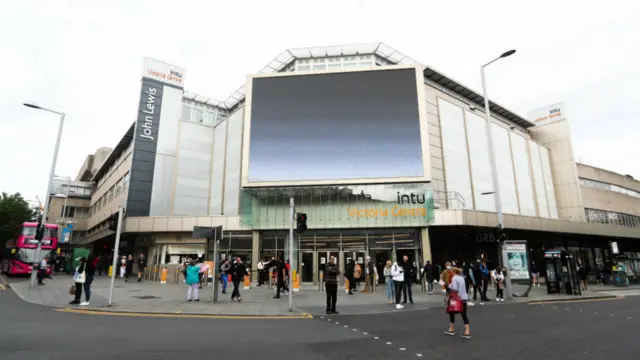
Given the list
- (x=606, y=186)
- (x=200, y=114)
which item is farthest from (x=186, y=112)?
(x=606, y=186)

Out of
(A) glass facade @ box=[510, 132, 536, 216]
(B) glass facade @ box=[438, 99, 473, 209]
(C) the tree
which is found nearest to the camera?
(B) glass facade @ box=[438, 99, 473, 209]

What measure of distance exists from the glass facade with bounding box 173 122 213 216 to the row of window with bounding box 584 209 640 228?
47129 millimetres

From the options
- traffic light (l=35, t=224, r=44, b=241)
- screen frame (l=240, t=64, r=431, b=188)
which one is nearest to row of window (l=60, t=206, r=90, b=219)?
screen frame (l=240, t=64, r=431, b=188)

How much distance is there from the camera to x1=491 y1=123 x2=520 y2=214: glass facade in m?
39.2

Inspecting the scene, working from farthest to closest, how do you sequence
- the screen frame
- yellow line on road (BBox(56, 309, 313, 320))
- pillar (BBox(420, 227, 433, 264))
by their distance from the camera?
the screen frame < pillar (BBox(420, 227, 433, 264)) < yellow line on road (BBox(56, 309, 313, 320))

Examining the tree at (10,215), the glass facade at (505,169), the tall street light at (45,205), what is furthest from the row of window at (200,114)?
the glass facade at (505,169)

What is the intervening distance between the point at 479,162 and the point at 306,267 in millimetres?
21807

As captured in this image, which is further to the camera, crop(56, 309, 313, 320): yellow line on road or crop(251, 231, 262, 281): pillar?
crop(251, 231, 262, 281): pillar

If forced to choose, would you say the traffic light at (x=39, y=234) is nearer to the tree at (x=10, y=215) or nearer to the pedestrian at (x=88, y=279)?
the pedestrian at (x=88, y=279)

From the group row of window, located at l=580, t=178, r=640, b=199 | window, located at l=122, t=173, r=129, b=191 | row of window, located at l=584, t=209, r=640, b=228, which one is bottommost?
row of window, located at l=584, t=209, r=640, b=228

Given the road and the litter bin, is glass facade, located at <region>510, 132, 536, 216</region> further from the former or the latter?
the road

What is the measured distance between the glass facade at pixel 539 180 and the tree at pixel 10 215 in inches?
2416

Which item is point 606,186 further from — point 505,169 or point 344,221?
point 344,221

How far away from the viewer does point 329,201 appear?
2884 centimetres
